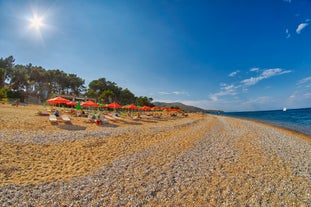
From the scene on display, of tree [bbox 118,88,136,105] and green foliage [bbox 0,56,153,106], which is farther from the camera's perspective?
tree [bbox 118,88,136,105]

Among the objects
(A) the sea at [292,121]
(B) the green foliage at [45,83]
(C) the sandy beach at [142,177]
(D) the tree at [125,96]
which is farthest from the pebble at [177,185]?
(D) the tree at [125,96]

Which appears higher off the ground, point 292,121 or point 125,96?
point 125,96

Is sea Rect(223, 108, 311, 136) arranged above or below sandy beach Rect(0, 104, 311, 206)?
above

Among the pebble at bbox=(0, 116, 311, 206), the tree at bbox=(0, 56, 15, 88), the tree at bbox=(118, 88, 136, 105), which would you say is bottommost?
the pebble at bbox=(0, 116, 311, 206)

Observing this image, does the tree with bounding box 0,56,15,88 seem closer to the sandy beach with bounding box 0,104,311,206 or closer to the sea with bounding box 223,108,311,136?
the sandy beach with bounding box 0,104,311,206

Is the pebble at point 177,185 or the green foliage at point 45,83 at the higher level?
the green foliage at point 45,83

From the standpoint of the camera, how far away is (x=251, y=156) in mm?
6441

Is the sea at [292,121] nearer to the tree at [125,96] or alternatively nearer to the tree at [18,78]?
the tree at [125,96]

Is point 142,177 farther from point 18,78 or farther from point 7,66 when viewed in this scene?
point 7,66

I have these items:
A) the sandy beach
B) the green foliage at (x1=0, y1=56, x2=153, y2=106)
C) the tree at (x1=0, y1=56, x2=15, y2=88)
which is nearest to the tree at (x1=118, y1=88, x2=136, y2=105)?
the green foliage at (x1=0, y1=56, x2=153, y2=106)

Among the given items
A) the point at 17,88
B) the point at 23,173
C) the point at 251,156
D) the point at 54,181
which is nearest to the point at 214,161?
the point at 251,156

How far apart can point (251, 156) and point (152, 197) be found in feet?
19.1

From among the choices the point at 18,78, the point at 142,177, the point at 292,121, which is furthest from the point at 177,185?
the point at 18,78

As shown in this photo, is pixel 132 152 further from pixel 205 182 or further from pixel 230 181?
pixel 230 181
